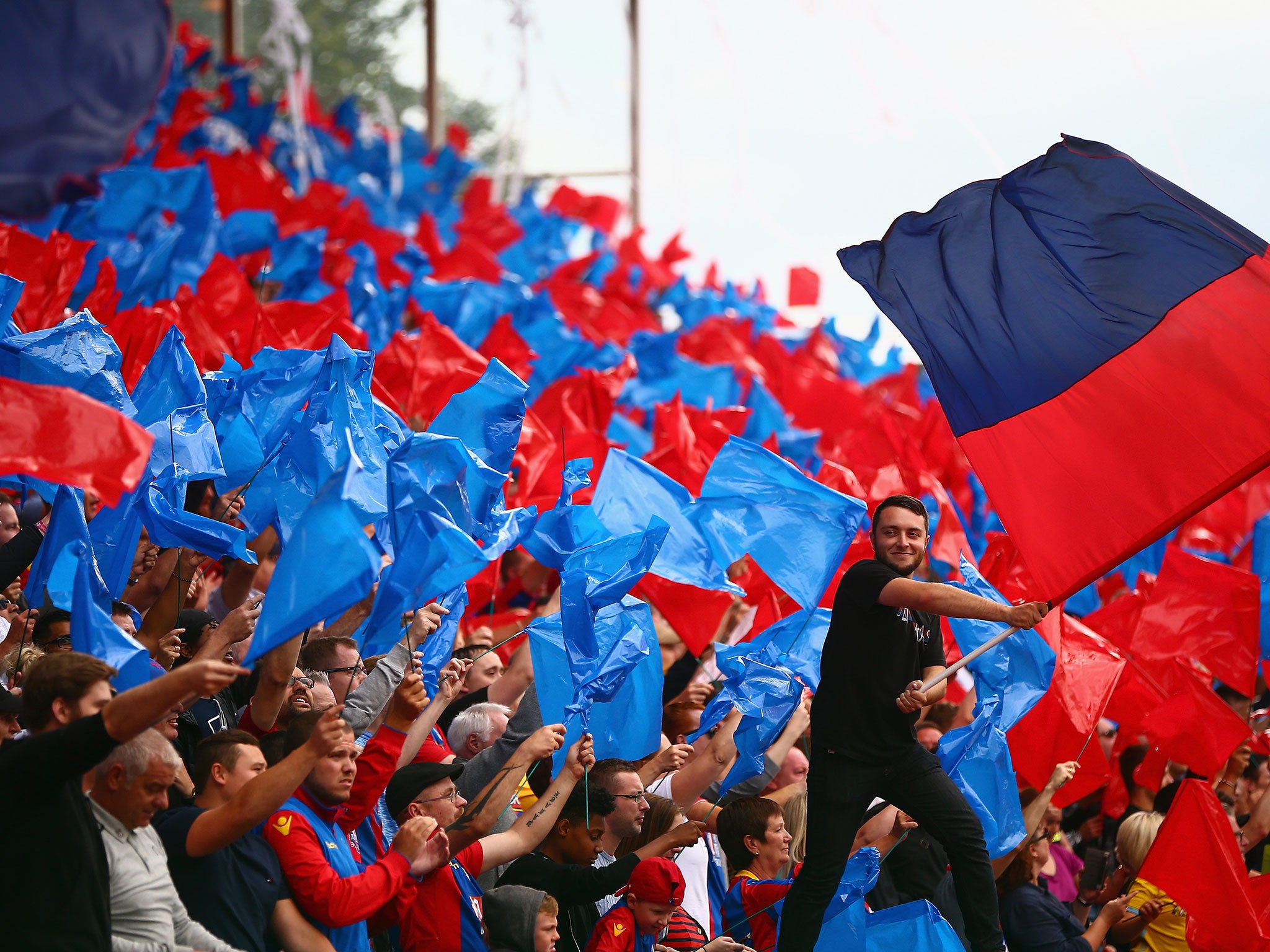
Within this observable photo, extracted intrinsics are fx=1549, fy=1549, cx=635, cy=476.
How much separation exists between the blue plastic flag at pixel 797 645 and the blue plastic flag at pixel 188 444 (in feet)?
7.49

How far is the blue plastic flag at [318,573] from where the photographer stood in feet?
12.9

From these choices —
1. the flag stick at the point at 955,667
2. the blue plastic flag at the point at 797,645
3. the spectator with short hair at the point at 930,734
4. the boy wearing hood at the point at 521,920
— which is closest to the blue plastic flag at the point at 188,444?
the boy wearing hood at the point at 521,920

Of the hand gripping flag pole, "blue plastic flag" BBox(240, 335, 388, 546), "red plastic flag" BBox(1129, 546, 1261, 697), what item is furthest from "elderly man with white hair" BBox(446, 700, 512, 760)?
→ "red plastic flag" BBox(1129, 546, 1261, 697)

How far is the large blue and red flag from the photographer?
5152 mm

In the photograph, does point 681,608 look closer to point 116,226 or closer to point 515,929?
point 515,929

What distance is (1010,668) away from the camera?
6.26m

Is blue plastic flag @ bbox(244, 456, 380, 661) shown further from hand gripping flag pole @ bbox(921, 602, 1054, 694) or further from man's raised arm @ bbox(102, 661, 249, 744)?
hand gripping flag pole @ bbox(921, 602, 1054, 694)

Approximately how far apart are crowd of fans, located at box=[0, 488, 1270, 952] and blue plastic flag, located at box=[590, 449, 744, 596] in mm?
530

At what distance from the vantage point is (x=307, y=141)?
78.6 feet

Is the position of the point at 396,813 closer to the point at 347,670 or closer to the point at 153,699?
the point at 347,670

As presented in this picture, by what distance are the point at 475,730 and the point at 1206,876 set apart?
2939 millimetres

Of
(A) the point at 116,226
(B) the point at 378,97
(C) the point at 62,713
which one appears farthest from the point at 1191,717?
(B) the point at 378,97

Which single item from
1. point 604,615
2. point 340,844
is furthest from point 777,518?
point 340,844

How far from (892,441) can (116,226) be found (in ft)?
21.2
